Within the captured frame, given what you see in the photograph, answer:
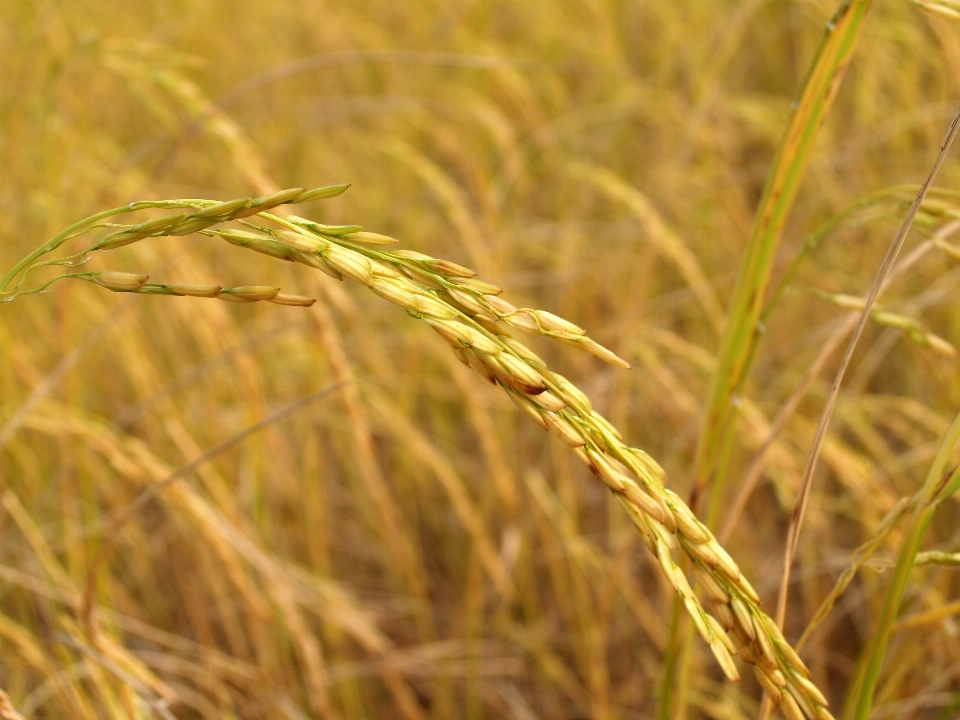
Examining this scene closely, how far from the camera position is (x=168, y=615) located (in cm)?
132

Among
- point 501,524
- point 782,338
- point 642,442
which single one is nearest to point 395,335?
point 501,524

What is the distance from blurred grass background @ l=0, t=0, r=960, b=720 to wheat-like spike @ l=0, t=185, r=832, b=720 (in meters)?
0.30

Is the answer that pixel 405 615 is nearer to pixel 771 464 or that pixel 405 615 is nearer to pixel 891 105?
pixel 771 464

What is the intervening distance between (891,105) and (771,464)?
1.14m

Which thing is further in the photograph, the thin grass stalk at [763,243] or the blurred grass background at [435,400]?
the blurred grass background at [435,400]

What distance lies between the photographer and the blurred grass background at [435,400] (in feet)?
3.05

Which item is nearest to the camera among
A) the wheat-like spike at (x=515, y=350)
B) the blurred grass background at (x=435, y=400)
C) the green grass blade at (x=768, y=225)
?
the wheat-like spike at (x=515, y=350)

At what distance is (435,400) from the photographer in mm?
1553

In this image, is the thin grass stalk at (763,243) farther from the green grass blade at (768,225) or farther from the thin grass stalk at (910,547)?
the thin grass stalk at (910,547)

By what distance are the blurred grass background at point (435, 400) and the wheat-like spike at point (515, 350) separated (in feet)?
0.99

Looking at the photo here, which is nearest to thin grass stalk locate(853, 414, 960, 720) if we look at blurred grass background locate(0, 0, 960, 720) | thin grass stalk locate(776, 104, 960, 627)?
thin grass stalk locate(776, 104, 960, 627)

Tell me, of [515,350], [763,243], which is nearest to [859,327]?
[763,243]

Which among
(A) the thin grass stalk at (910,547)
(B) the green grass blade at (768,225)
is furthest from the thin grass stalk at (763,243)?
(A) the thin grass stalk at (910,547)

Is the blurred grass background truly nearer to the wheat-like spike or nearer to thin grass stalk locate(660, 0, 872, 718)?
thin grass stalk locate(660, 0, 872, 718)
